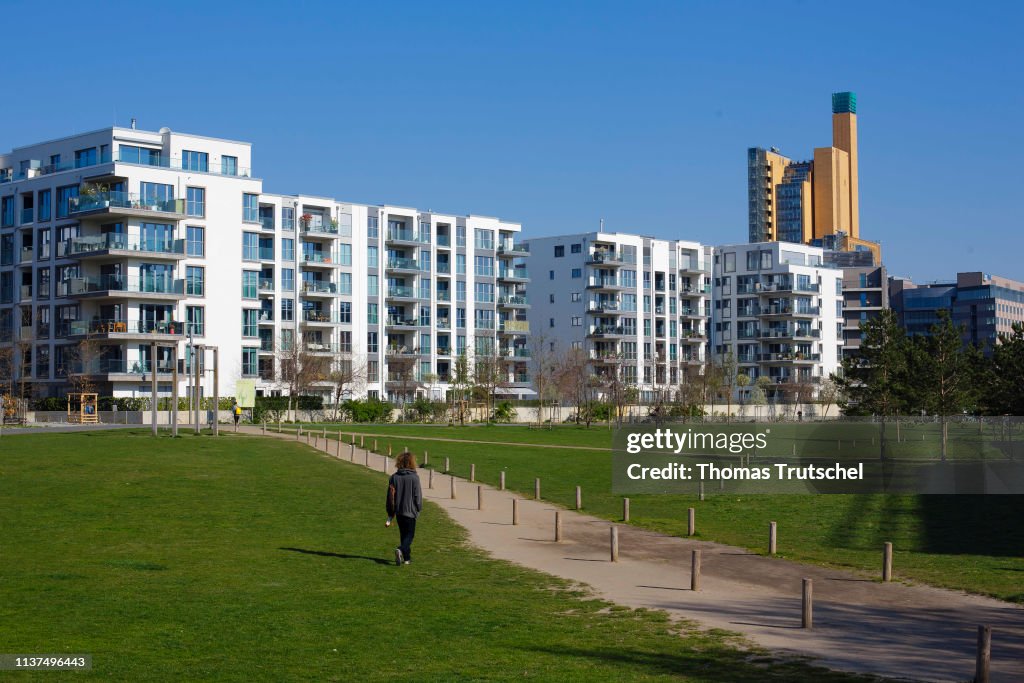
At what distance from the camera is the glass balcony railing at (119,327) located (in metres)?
88.0

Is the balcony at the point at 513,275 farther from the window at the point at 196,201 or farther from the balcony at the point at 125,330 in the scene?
the balcony at the point at 125,330

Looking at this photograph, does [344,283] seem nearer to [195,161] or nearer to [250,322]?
[250,322]

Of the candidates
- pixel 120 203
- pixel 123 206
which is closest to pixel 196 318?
pixel 123 206

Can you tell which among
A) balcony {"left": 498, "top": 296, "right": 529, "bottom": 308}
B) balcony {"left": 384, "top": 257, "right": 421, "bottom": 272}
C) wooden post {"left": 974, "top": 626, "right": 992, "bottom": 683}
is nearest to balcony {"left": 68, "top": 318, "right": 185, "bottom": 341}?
balcony {"left": 384, "top": 257, "right": 421, "bottom": 272}

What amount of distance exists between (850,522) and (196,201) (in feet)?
240

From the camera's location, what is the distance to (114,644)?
47.6ft

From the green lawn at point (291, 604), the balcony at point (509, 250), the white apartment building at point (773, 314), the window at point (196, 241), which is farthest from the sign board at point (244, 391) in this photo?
the white apartment building at point (773, 314)

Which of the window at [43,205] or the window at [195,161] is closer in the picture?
the window at [43,205]

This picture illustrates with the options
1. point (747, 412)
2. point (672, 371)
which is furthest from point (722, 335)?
point (747, 412)

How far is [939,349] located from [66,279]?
65.6 metres

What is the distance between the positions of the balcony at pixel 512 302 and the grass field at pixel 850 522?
77.8m

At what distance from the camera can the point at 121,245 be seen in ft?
288

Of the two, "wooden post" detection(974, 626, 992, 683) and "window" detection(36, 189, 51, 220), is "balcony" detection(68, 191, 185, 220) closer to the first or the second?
"window" detection(36, 189, 51, 220)

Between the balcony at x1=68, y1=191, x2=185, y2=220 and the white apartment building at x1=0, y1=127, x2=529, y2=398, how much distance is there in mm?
110
